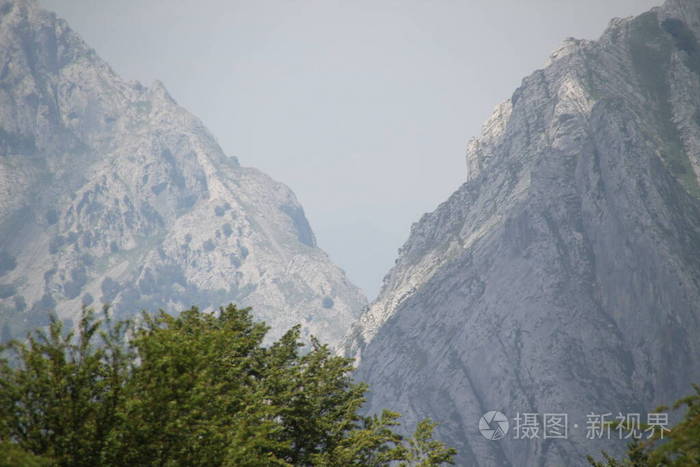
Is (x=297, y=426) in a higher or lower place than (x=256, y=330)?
lower

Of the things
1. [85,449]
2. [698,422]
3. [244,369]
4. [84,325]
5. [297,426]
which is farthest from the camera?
[244,369]

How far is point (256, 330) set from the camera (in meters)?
51.7

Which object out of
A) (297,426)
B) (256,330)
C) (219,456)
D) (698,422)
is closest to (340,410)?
(297,426)

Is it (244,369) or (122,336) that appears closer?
(122,336)

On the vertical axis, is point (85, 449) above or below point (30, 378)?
below

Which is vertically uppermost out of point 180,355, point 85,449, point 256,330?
point 256,330

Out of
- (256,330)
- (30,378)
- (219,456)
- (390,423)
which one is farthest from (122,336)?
(256,330)

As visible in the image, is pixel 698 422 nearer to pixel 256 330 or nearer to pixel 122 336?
pixel 122 336

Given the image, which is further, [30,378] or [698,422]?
[30,378]

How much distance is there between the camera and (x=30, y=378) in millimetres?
24078

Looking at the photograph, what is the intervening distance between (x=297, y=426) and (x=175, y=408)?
19213mm

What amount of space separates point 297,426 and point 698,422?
27737 millimetres

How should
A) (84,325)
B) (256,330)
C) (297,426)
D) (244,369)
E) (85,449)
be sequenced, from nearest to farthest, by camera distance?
(85,449)
(84,325)
(297,426)
(244,369)
(256,330)

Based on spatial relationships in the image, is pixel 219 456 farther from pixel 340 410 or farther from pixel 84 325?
pixel 340 410
